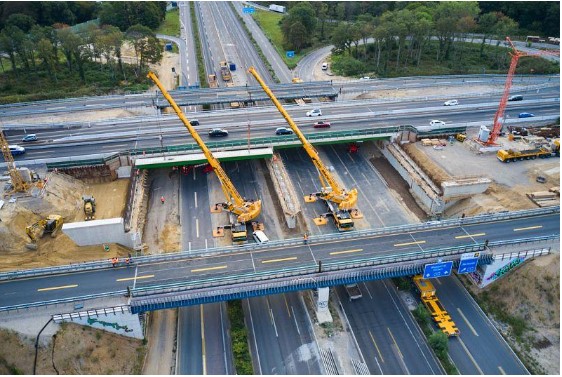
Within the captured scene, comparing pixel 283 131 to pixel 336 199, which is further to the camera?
pixel 283 131

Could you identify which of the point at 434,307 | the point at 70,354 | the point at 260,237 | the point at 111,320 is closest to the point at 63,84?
the point at 260,237

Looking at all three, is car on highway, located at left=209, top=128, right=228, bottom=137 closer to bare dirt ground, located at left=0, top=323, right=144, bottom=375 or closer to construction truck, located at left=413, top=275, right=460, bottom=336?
bare dirt ground, located at left=0, top=323, right=144, bottom=375

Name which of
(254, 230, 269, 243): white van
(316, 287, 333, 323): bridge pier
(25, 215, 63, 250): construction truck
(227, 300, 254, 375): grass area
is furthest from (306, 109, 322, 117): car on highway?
(25, 215, 63, 250): construction truck

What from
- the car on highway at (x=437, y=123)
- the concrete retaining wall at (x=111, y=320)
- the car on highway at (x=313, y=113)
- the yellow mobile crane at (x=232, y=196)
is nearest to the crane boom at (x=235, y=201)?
the yellow mobile crane at (x=232, y=196)

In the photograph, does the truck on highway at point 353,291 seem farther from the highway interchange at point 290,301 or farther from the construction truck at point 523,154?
the construction truck at point 523,154

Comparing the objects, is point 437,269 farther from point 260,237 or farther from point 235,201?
point 235,201

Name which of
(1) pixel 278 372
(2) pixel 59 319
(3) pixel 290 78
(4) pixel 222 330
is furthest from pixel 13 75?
(1) pixel 278 372
